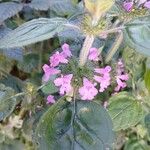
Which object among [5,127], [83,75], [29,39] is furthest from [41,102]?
[29,39]

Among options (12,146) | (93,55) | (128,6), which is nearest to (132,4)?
(128,6)

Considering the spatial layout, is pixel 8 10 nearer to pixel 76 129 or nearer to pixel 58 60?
pixel 58 60

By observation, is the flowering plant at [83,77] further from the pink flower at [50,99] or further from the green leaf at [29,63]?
the green leaf at [29,63]

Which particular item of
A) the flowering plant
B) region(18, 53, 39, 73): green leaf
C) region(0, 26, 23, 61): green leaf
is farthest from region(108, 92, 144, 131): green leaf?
region(18, 53, 39, 73): green leaf

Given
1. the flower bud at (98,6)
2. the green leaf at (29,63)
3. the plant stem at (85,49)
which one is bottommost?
the green leaf at (29,63)

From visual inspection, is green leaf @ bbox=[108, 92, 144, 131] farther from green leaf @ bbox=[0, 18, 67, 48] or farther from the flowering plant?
green leaf @ bbox=[0, 18, 67, 48]

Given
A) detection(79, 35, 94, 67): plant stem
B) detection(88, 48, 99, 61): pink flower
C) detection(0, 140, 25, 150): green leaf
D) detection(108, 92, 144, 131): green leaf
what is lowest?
detection(0, 140, 25, 150): green leaf

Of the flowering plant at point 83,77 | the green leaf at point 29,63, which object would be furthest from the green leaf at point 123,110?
the green leaf at point 29,63
